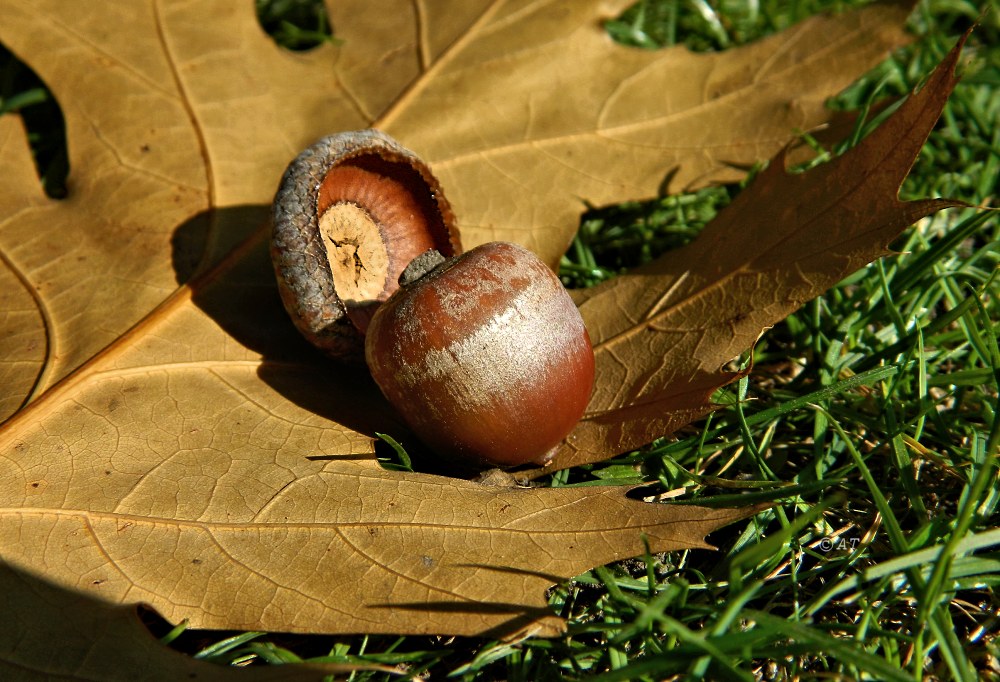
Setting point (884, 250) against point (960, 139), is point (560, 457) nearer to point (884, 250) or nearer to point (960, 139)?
point (884, 250)

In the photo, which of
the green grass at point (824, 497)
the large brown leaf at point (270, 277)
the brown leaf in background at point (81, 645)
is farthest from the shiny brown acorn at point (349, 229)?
the brown leaf in background at point (81, 645)

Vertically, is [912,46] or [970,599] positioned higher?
[912,46]

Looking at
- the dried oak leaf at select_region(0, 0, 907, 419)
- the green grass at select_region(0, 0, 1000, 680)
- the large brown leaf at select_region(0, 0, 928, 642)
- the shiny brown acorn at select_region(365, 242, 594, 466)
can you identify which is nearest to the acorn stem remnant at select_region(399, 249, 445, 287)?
the shiny brown acorn at select_region(365, 242, 594, 466)

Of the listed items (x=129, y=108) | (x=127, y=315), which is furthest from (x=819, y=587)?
(x=129, y=108)

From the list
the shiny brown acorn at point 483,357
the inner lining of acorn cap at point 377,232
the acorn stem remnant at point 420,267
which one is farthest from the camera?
the inner lining of acorn cap at point 377,232

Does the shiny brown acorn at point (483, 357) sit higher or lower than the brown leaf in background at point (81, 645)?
higher

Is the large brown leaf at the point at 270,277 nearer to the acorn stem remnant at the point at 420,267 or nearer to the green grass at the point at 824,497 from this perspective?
the green grass at the point at 824,497
